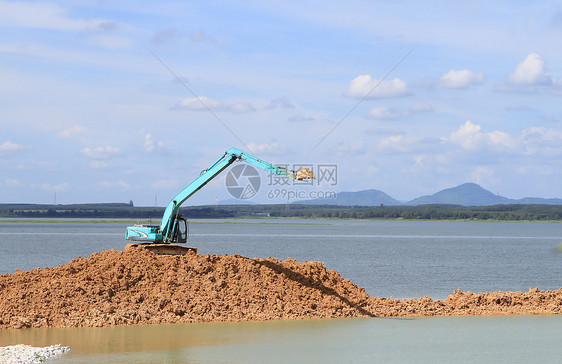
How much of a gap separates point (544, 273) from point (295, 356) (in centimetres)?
3316

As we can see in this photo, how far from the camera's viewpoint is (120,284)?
21781 millimetres

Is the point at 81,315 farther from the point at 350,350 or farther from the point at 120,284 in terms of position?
the point at 350,350

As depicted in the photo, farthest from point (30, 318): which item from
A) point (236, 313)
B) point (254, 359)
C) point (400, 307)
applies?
point (400, 307)

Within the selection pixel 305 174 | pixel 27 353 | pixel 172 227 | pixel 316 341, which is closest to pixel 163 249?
pixel 172 227

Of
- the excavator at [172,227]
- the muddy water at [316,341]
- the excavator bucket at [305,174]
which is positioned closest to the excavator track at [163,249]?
the excavator at [172,227]

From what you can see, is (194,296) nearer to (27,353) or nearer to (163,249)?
(163,249)

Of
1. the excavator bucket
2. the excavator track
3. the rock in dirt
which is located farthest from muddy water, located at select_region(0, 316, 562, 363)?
the excavator track

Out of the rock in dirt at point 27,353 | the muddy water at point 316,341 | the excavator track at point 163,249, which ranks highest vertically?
the excavator track at point 163,249

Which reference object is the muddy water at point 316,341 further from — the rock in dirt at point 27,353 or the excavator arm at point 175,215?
the excavator arm at point 175,215

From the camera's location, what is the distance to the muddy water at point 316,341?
53.8 feet

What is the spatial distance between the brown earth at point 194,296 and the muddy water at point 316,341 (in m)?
0.70

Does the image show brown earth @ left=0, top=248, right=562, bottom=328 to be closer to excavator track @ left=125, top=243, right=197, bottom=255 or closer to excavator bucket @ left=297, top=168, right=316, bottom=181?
excavator track @ left=125, top=243, right=197, bottom=255

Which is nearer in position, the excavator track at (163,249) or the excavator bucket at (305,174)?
the excavator bucket at (305,174)

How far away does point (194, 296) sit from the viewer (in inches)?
853
